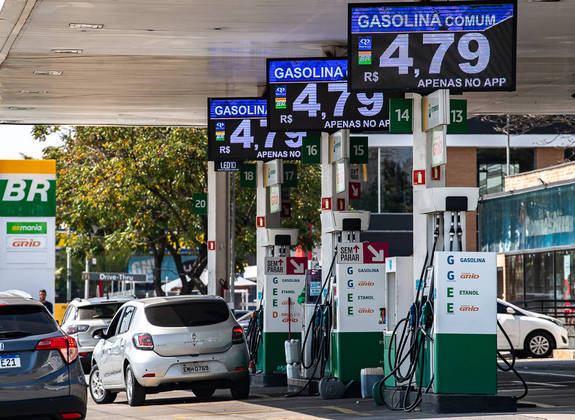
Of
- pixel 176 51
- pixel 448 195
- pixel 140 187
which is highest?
pixel 176 51

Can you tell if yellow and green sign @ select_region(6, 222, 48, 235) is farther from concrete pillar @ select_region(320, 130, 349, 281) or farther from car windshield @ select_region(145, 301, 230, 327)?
car windshield @ select_region(145, 301, 230, 327)

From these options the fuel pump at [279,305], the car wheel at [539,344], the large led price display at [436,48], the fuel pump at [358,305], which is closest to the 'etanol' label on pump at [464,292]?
the large led price display at [436,48]

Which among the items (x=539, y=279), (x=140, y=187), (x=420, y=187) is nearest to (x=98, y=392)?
(x=420, y=187)

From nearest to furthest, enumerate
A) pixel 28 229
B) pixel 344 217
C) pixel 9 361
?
1. pixel 9 361
2. pixel 344 217
3. pixel 28 229

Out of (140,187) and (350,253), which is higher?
(140,187)

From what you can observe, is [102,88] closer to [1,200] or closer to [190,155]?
[1,200]

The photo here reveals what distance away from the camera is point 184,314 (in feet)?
58.6

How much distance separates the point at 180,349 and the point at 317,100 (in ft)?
13.2

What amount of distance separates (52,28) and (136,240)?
62.3 feet

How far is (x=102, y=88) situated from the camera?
2477 cm

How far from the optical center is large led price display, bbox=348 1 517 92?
46.9ft

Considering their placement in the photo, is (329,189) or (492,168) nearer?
(329,189)

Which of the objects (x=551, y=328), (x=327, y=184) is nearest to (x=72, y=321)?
(x=327, y=184)

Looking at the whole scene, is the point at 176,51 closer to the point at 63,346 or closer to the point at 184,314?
the point at 184,314
